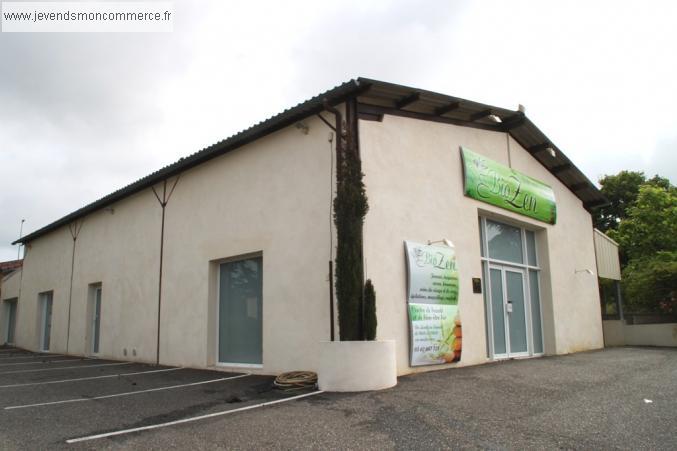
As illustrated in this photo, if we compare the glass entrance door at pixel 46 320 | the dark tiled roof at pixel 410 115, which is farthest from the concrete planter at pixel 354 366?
the glass entrance door at pixel 46 320

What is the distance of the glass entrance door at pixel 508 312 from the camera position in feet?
36.9

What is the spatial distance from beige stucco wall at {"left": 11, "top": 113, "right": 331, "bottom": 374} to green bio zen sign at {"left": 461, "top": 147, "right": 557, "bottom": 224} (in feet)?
12.3

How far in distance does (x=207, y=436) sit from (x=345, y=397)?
6.75ft

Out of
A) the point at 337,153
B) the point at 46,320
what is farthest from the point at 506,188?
the point at 46,320

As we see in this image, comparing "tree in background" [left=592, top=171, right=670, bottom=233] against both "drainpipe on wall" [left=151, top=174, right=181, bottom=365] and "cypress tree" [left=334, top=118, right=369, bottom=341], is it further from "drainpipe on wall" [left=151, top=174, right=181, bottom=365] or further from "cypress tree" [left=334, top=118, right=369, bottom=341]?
"cypress tree" [left=334, top=118, right=369, bottom=341]

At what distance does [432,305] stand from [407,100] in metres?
3.63

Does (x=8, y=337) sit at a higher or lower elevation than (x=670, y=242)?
lower

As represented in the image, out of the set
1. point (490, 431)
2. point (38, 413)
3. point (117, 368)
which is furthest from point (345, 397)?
point (117, 368)

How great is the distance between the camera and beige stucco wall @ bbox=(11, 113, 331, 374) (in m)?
8.72

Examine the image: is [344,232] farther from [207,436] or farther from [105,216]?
[105,216]

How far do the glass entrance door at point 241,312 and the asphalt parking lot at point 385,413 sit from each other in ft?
3.28

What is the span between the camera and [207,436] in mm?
5020

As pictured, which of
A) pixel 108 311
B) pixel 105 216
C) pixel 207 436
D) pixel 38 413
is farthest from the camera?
pixel 105 216

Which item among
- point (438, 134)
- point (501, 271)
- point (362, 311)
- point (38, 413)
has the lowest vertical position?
point (38, 413)
